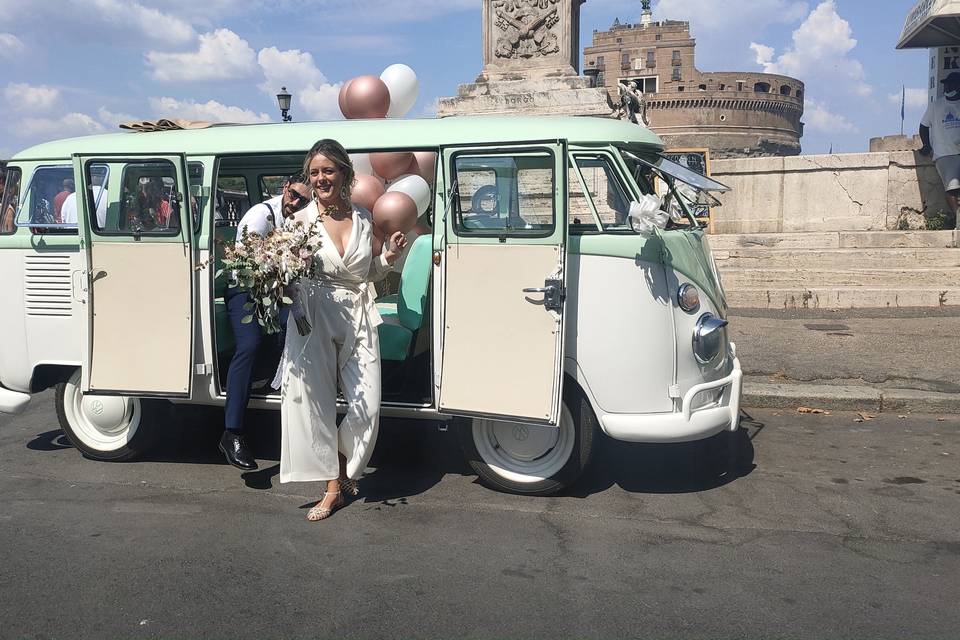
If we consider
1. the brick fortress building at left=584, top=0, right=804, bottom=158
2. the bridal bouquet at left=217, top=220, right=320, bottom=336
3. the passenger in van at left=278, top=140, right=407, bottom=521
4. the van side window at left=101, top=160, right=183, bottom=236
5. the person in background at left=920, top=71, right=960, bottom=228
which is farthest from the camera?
the brick fortress building at left=584, top=0, right=804, bottom=158

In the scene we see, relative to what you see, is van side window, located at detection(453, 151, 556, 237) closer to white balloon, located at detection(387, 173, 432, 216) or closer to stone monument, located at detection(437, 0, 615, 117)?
white balloon, located at detection(387, 173, 432, 216)

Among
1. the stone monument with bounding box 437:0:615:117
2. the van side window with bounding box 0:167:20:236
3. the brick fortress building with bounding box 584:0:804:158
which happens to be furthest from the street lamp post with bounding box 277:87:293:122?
the brick fortress building with bounding box 584:0:804:158

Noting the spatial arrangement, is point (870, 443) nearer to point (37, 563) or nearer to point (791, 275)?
point (37, 563)

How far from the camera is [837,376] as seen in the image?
827 centimetres

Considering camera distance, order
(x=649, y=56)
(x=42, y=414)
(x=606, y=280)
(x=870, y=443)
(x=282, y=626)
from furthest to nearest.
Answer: (x=649, y=56)
(x=42, y=414)
(x=870, y=443)
(x=606, y=280)
(x=282, y=626)

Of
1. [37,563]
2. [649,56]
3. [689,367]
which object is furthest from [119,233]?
[649,56]

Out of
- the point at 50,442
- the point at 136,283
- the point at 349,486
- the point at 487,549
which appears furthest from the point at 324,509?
the point at 50,442

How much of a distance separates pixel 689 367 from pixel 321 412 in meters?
2.18

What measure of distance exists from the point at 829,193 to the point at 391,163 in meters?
11.6

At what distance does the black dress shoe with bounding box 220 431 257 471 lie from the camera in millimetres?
5535

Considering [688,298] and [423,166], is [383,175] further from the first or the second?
[688,298]

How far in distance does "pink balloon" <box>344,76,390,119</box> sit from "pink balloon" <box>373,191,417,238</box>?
2.93ft

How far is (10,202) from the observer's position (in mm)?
5973

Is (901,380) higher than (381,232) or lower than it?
lower
